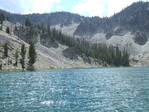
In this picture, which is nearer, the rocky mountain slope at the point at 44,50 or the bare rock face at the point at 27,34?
the rocky mountain slope at the point at 44,50

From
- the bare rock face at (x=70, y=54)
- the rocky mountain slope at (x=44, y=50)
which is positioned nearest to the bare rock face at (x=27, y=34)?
the rocky mountain slope at (x=44, y=50)

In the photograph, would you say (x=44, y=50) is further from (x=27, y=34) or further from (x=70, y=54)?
(x=70, y=54)

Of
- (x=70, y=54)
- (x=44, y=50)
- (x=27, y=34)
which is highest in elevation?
(x=27, y=34)

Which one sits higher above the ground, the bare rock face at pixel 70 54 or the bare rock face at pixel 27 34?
the bare rock face at pixel 27 34

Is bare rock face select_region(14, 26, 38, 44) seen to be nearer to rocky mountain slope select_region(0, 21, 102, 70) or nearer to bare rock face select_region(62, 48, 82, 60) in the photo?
rocky mountain slope select_region(0, 21, 102, 70)

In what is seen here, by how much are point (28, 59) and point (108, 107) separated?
10532 centimetres

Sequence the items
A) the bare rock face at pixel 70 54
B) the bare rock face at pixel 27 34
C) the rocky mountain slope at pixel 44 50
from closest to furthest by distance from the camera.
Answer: the rocky mountain slope at pixel 44 50 < the bare rock face at pixel 27 34 < the bare rock face at pixel 70 54

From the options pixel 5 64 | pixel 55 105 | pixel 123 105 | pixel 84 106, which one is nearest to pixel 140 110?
pixel 123 105

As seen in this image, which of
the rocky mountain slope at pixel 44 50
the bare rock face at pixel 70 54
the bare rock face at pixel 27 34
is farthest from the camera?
the bare rock face at pixel 70 54

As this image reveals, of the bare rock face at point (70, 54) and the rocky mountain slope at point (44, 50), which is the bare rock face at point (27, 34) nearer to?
the rocky mountain slope at point (44, 50)

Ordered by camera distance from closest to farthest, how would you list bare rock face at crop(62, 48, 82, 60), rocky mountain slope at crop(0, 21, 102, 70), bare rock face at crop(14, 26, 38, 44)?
rocky mountain slope at crop(0, 21, 102, 70) → bare rock face at crop(14, 26, 38, 44) → bare rock face at crop(62, 48, 82, 60)

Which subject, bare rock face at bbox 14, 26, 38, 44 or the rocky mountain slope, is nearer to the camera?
the rocky mountain slope

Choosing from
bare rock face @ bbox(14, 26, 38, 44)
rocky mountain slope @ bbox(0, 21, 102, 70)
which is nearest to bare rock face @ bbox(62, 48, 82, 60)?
rocky mountain slope @ bbox(0, 21, 102, 70)

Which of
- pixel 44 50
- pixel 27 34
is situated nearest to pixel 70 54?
pixel 44 50
